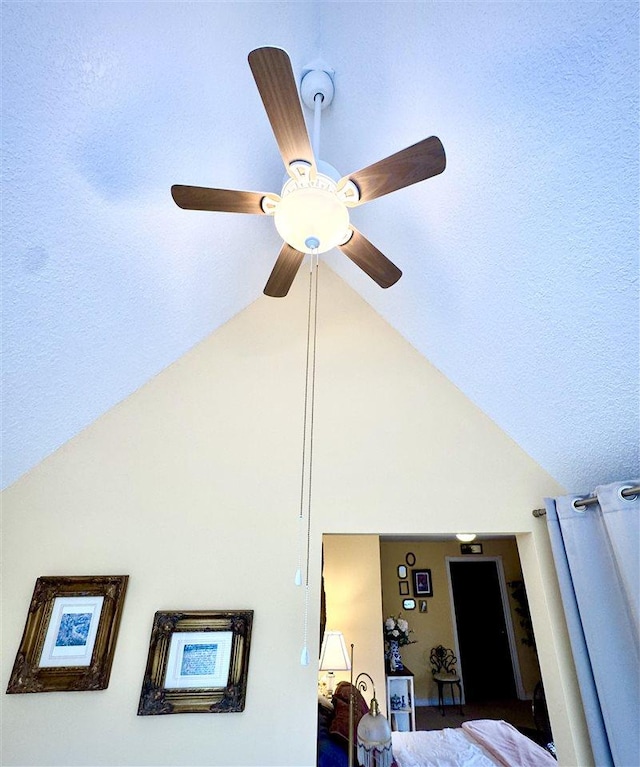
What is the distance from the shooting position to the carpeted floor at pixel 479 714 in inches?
181

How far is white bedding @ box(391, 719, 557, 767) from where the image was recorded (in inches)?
104

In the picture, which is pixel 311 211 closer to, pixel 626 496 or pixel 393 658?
pixel 626 496

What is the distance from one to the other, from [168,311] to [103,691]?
173 centimetres

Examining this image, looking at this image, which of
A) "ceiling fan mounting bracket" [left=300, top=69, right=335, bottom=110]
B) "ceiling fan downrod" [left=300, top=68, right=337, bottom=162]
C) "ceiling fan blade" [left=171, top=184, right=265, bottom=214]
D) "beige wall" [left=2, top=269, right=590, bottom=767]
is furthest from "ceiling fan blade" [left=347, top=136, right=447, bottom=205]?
"beige wall" [left=2, top=269, right=590, bottom=767]

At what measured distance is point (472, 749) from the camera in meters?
2.83

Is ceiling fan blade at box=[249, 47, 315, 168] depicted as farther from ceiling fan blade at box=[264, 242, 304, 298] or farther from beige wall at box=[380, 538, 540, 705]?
beige wall at box=[380, 538, 540, 705]

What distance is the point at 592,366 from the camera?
155cm

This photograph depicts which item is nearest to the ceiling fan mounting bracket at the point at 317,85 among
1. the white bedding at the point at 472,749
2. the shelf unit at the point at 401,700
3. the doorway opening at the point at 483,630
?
the white bedding at the point at 472,749

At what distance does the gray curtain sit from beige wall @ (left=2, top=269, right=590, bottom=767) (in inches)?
5.0

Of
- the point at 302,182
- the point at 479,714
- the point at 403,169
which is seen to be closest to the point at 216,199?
the point at 302,182

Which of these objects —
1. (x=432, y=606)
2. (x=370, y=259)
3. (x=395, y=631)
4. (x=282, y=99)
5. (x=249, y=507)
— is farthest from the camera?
(x=432, y=606)

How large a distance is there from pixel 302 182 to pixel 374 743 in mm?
2474

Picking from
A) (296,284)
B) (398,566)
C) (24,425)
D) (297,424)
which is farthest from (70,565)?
(398,566)

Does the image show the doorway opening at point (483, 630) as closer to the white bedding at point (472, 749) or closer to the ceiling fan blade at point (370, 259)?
the white bedding at point (472, 749)
